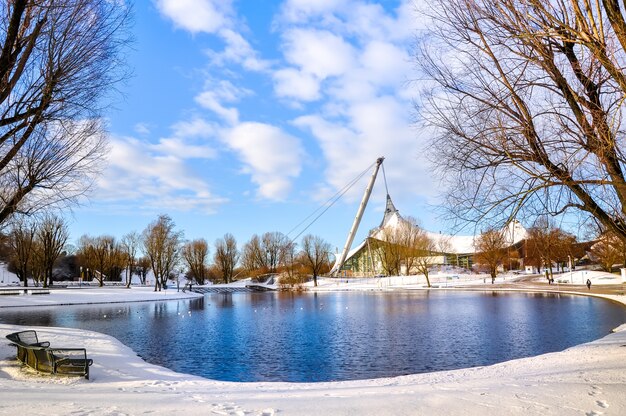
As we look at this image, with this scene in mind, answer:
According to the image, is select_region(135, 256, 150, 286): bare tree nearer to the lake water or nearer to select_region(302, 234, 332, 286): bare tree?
select_region(302, 234, 332, 286): bare tree

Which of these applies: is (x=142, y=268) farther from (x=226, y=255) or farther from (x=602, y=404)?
(x=602, y=404)

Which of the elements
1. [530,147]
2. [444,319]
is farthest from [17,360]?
[444,319]

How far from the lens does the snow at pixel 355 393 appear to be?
19.6 feet

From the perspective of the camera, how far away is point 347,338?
1814 centimetres

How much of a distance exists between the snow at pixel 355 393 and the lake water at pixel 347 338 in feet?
8.00

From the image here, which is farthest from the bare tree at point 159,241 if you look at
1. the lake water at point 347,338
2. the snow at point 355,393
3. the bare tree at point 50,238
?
the snow at point 355,393

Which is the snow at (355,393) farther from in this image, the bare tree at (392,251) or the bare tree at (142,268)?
the bare tree at (142,268)

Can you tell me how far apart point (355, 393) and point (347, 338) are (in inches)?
428

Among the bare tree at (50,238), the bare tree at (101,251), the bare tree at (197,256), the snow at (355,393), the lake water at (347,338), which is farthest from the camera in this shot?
the bare tree at (197,256)

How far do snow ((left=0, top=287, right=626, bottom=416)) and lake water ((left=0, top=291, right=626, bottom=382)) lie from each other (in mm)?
2438

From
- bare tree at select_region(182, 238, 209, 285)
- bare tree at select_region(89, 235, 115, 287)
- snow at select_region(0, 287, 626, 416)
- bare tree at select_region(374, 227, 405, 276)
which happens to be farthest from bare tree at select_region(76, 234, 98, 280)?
snow at select_region(0, 287, 626, 416)

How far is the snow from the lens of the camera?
598 cm

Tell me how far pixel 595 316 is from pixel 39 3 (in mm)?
25790

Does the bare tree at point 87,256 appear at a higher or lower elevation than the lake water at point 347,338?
higher
